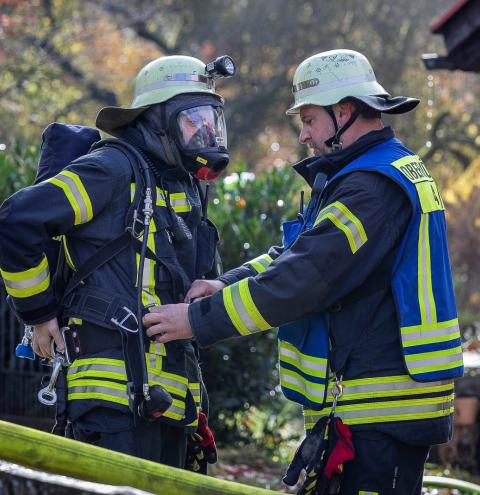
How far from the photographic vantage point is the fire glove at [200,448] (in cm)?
431

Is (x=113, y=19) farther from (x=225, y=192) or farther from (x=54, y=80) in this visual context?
(x=225, y=192)

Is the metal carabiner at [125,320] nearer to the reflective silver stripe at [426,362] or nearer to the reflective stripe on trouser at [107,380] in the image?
the reflective stripe on trouser at [107,380]

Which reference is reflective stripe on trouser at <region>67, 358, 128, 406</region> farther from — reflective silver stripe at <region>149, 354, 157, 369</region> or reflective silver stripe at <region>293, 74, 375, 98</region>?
reflective silver stripe at <region>293, 74, 375, 98</region>

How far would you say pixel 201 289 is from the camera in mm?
4070

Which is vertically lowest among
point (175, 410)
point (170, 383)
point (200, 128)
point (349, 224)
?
point (175, 410)

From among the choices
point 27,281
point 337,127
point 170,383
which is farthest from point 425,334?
point 27,281

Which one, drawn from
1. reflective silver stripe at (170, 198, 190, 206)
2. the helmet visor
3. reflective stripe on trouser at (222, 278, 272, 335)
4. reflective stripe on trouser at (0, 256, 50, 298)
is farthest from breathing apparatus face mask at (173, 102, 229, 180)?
reflective stripe on trouser at (0, 256, 50, 298)

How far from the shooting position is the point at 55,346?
3.98 metres

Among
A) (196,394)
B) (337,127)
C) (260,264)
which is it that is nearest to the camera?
(337,127)

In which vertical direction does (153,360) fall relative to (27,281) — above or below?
below

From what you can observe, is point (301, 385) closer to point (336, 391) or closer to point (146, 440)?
point (336, 391)

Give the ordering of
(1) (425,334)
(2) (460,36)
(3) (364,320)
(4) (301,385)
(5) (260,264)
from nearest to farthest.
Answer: (1) (425,334) → (3) (364,320) → (4) (301,385) → (5) (260,264) → (2) (460,36)

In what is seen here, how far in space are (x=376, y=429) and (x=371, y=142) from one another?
1080mm

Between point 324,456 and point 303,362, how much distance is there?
363mm
